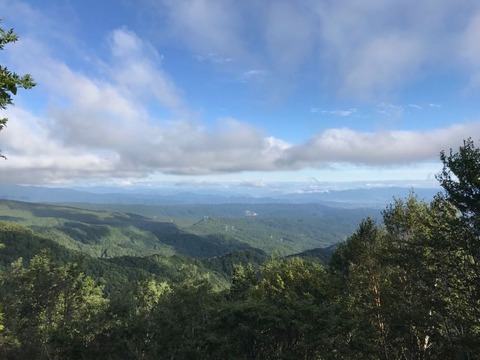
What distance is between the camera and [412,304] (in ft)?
66.1

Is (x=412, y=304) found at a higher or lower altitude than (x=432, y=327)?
higher

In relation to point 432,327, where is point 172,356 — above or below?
below

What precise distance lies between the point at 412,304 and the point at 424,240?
4186mm

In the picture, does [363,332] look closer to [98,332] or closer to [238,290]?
[98,332]

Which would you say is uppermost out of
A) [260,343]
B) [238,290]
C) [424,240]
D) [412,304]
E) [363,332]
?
[424,240]

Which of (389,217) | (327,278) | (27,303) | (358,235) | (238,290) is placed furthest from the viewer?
(238,290)

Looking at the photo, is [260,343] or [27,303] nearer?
Result: [260,343]

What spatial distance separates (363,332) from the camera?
842 inches

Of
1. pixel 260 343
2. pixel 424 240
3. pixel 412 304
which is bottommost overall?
pixel 260 343

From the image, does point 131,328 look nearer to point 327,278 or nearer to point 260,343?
point 260,343

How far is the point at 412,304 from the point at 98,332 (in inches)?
1013

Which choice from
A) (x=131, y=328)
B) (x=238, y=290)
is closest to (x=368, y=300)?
(x=131, y=328)

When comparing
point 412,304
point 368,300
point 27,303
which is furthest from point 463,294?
point 27,303

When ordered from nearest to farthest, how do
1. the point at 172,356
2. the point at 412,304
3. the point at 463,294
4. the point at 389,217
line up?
the point at 463,294, the point at 412,304, the point at 172,356, the point at 389,217
